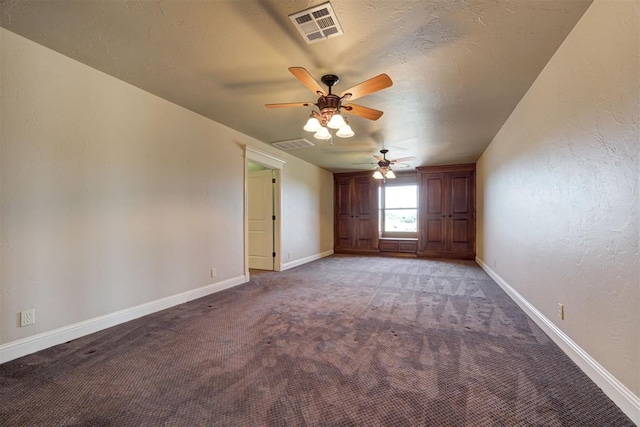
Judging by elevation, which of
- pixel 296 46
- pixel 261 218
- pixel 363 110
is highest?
pixel 296 46

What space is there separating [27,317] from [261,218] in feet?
12.2

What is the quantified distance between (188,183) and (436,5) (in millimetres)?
3107

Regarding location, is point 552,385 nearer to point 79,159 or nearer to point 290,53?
point 290,53

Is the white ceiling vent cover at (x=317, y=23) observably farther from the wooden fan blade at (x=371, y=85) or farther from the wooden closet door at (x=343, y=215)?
the wooden closet door at (x=343, y=215)

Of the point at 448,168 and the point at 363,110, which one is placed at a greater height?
the point at 448,168

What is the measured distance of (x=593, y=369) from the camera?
1742 mm

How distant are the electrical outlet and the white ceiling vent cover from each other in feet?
9.65

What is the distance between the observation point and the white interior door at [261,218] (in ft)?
18.0

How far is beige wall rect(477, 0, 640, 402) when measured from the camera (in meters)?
1.47

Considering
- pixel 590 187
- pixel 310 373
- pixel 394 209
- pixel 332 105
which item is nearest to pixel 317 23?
pixel 332 105

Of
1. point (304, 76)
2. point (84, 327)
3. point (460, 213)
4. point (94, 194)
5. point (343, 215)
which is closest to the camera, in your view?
point (304, 76)

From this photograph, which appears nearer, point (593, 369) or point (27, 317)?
point (593, 369)

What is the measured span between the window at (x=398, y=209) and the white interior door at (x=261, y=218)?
357cm

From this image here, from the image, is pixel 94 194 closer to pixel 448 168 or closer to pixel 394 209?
pixel 394 209
